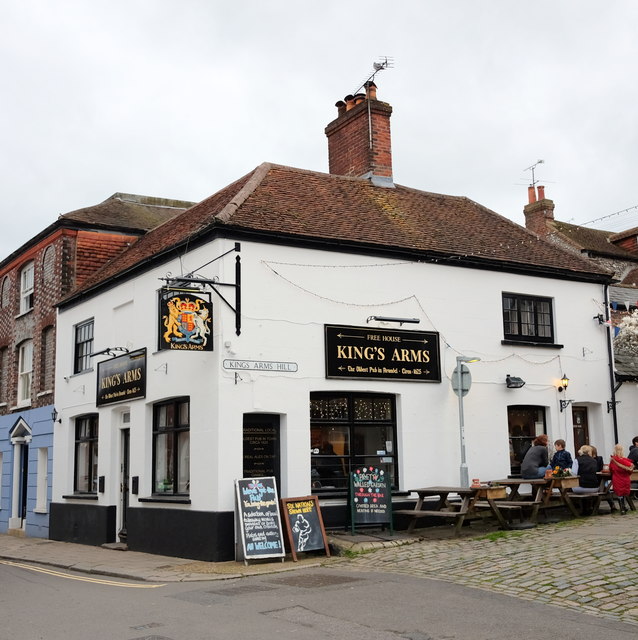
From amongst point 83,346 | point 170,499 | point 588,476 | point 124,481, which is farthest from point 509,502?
point 83,346

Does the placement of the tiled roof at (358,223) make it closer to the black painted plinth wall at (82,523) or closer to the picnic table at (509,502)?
the picnic table at (509,502)

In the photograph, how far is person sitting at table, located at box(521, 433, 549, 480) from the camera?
1571cm

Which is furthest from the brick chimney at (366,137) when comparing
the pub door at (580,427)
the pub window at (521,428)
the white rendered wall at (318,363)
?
the pub door at (580,427)

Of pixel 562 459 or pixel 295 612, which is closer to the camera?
pixel 295 612

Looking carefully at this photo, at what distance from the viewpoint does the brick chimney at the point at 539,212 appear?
34594 mm

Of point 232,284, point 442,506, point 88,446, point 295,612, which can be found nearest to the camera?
point 295,612

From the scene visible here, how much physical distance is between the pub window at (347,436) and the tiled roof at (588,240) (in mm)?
20087

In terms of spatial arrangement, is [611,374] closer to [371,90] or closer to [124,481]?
[371,90]

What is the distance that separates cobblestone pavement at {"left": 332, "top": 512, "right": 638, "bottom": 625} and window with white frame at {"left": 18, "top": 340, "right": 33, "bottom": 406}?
14.3 meters

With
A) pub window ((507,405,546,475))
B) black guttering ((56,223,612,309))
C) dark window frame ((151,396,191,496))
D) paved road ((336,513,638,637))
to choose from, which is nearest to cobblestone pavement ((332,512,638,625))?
paved road ((336,513,638,637))

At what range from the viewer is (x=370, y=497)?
1439 centimetres

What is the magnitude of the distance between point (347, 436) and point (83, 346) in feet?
26.8

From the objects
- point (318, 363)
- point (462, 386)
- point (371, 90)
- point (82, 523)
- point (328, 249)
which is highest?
point (371, 90)

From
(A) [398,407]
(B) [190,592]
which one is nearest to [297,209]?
(A) [398,407]
